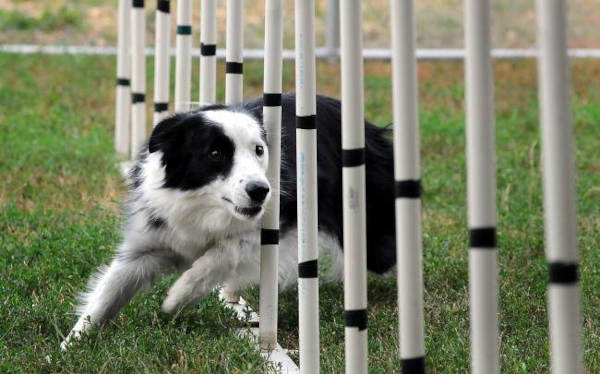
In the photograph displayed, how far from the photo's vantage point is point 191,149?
3736 millimetres

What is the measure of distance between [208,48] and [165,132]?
64cm

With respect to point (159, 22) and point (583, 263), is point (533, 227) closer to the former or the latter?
point (583, 263)

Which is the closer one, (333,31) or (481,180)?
(481,180)

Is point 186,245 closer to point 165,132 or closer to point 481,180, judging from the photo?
point 165,132

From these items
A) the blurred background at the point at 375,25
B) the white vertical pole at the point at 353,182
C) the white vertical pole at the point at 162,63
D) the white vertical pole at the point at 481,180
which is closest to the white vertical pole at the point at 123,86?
the white vertical pole at the point at 162,63

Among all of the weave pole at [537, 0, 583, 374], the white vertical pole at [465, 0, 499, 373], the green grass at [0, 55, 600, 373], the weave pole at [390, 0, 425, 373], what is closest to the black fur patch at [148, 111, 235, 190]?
the green grass at [0, 55, 600, 373]

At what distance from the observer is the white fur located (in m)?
3.71

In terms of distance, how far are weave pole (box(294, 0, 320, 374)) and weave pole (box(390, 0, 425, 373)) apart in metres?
0.70

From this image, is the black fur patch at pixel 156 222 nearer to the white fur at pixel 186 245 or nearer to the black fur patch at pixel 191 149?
the white fur at pixel 186 245

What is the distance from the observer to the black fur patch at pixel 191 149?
3646 mm

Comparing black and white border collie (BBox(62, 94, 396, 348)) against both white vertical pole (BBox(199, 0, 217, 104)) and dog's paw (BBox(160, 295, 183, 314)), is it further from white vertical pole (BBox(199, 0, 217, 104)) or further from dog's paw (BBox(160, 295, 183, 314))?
white vertical pole (BBox(199, 0, 217, 104))

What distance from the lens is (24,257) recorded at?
4609mm

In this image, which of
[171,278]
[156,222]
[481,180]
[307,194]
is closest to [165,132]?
[156,222]

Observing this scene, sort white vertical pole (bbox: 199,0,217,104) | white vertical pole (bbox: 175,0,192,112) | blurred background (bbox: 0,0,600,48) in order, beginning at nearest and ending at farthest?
1. white vertical pole (bbox: 199,0,217,104)
2. white vertical pole (bbox: 175,0,192,112)
3. blurred background (bbox: 0,0,600,48)
